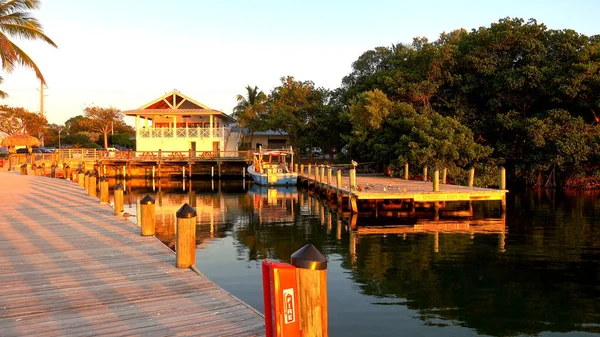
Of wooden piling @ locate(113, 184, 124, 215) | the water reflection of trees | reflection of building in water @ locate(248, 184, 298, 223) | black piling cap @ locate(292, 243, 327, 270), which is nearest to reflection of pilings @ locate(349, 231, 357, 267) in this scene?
the water reflection of trees

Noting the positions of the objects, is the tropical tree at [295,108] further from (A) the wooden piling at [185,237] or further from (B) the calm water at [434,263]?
(A) the wooden piling at [185,237]

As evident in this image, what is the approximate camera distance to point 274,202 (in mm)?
26672

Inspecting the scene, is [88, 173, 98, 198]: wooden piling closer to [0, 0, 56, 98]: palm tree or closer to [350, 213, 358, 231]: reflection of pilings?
[0, 0, 56, 98]: palm tree

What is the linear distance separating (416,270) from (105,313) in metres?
7.72

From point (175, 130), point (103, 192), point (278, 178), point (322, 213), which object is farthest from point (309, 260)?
point (175, 130)

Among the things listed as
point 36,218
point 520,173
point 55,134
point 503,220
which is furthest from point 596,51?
point 55,134

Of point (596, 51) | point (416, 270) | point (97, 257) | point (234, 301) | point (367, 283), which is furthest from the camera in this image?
point (596, 51)

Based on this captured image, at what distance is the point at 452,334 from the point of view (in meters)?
7.61

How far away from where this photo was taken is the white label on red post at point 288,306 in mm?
3752

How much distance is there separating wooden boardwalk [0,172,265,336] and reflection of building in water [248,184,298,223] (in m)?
9.98

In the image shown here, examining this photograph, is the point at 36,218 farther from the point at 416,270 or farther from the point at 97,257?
the point at 416,270

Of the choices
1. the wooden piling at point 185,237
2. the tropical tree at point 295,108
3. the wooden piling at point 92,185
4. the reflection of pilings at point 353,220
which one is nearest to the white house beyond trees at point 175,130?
the tropical tree at point 295,108

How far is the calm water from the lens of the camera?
824 cm

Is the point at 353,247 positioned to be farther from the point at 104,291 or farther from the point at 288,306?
the point at 288,306
